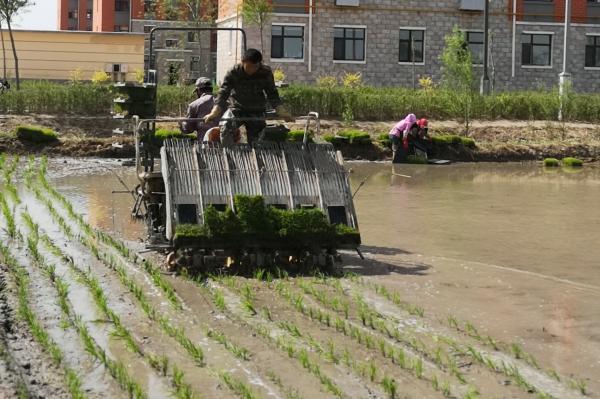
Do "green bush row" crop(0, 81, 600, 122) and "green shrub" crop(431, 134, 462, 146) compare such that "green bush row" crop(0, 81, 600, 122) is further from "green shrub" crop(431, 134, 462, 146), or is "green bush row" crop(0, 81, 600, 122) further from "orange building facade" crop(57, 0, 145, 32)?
"orange building facade" crop(57, 0, 145, 32)

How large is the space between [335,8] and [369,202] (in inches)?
1219

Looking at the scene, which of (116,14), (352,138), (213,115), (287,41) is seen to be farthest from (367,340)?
(116,14)

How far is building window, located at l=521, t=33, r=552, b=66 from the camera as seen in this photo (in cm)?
4866

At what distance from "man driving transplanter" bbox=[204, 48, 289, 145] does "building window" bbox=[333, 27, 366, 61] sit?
35749mm

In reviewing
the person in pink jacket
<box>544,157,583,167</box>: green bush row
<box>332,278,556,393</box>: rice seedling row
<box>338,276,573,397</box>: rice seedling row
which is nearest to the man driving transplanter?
<box>332,278,556,393</box>: rice seedling row

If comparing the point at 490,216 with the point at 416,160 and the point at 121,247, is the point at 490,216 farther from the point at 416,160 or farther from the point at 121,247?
the point at 416,160

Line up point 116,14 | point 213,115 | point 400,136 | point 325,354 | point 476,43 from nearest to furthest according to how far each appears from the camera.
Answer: point 325,354 < point 213,115 < point 400,136 < point 476,43 < point 116,14

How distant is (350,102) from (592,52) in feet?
69.9

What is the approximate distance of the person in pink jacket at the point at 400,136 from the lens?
25641mm

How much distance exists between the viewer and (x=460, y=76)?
31.2m

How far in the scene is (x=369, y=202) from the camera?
16.9 metres

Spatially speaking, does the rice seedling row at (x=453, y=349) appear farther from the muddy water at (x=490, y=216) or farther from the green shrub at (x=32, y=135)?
the green shrub at (x=32, y=135)

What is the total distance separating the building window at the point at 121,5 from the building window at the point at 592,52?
1588 inches

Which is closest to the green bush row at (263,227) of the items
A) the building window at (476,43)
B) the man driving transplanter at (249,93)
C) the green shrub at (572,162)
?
the man driving transplanter at (249,93)
